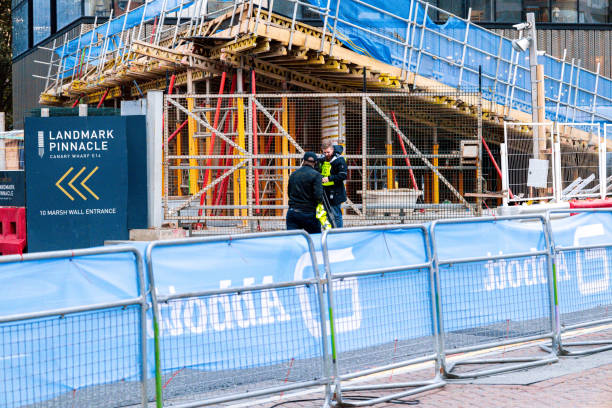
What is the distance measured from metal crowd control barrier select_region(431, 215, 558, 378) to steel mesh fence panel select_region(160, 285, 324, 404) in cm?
148

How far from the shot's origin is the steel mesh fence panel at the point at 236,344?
575cm

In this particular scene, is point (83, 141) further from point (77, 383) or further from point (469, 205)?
point (77, 383)

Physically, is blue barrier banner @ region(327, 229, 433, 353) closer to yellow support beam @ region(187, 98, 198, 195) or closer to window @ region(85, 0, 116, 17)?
yellow support beam @ region(187, 98, 198, 195)

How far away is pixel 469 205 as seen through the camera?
51.1 ft

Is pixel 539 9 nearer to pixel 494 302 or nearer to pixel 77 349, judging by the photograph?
pixel 494 302

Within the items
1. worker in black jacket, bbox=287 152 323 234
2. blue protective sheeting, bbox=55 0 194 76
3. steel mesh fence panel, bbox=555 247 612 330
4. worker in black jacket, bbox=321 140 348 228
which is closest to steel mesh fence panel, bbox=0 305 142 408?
steel mesh fence panel, bbox=555 247 612 330

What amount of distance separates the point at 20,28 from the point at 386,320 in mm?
35431

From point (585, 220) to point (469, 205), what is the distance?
678 cm

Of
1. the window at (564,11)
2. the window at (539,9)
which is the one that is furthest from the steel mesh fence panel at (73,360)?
the window at (564,11)

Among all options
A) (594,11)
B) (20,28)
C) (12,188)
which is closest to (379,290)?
(12,188)

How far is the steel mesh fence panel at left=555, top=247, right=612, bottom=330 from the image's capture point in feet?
27.3

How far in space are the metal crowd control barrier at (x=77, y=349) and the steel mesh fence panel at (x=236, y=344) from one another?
262mm

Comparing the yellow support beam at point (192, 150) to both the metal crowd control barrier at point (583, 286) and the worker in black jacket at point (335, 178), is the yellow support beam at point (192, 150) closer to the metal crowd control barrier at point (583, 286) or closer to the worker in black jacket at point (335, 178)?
the worker in black jacket at point (335, 178)

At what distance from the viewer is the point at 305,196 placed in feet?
36.1
